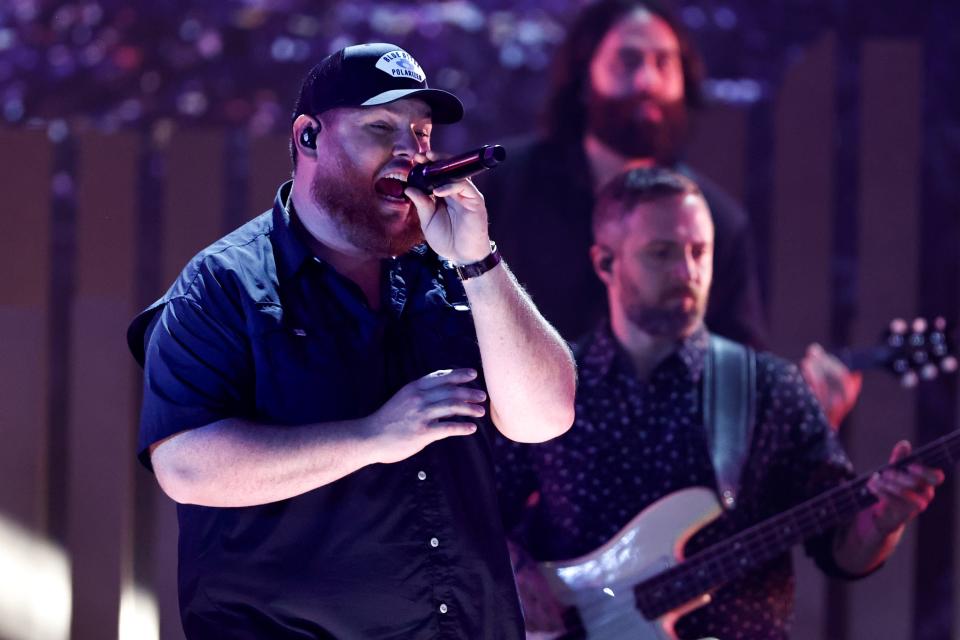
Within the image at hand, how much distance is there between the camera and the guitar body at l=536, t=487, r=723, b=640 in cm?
312

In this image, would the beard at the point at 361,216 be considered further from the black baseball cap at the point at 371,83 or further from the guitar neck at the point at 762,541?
the guitar neck at the point at 762,541

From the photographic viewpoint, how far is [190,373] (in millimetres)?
1866

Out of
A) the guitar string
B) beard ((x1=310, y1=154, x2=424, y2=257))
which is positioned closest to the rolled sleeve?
beard ((x1=310, y1=154, x2=424, y2=257))

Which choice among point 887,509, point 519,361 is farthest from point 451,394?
point 887,509

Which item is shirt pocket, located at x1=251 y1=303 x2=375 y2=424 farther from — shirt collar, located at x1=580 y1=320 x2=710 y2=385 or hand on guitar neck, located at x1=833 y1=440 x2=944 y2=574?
hand on guitar neck, located at x1=833 y1=440 x2=944 y2=574

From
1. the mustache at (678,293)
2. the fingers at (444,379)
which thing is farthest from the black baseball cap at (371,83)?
the mustache at (678,293)

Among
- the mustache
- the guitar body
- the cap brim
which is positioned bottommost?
the guitar body

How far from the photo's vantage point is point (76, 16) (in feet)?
14.2

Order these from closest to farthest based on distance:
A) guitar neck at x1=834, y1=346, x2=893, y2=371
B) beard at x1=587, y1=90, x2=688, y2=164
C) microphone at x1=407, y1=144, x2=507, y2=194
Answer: microphone at x1=407, y1=144, x2=507, y2=194 → guitar neck at x1=834, y1=346, x2=893, y2=371 → beard at x1=587, y1=90, x2=688, y2=164

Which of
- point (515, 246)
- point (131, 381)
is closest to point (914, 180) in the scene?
point (515, 246)

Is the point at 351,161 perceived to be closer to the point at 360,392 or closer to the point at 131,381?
the point at 360,392

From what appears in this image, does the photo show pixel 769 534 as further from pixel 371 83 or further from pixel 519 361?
pixel 371 83

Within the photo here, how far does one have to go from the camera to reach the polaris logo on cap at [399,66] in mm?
2021

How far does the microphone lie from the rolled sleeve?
38 cm
